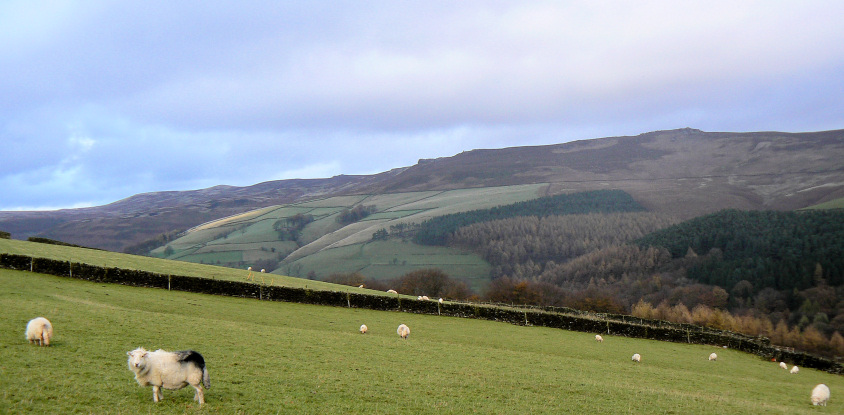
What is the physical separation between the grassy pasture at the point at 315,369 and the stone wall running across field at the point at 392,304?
1.88 meters

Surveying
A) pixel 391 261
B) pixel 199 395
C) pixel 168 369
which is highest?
pixel 168 369

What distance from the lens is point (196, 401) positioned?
12781 millimetres

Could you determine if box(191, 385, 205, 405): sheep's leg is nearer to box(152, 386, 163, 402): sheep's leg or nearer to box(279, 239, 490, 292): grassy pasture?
box(152, 386, 163, 402): sheep's leg

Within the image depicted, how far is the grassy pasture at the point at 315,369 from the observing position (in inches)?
532

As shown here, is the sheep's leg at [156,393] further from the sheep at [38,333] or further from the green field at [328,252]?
the green field at [328,252]

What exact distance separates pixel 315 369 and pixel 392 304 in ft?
80.0

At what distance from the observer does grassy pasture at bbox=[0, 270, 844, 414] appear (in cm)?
1350

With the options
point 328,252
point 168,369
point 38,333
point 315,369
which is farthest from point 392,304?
point 328,252

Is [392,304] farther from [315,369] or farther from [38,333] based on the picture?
[38,333]

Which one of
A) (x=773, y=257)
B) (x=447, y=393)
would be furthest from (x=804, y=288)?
(x=447, y=393)

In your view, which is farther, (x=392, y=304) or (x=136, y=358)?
(x=392, y=304)

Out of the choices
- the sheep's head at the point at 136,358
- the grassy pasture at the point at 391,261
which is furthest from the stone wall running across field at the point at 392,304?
the grassy pasture at the point at 391,261

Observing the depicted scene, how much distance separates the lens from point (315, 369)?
1844 centimetres

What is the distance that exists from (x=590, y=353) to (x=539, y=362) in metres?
9.05
